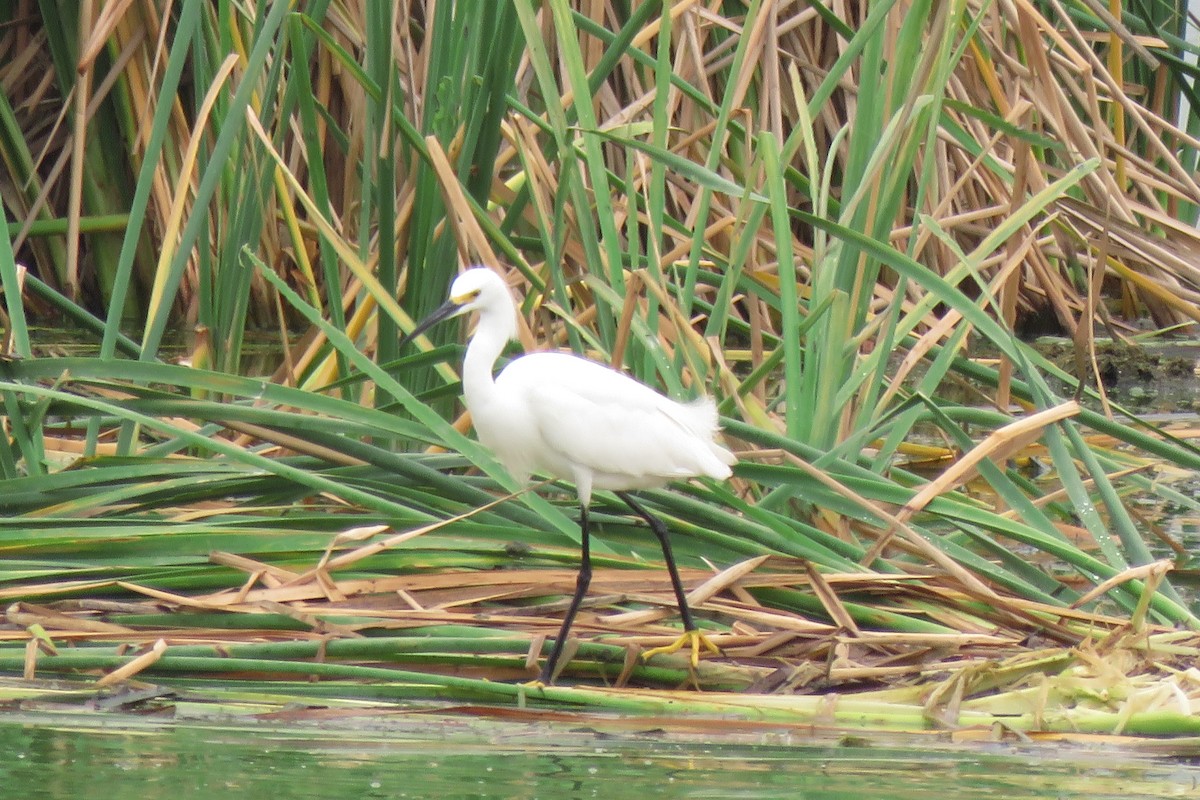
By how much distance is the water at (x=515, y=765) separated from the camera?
7.31 ft

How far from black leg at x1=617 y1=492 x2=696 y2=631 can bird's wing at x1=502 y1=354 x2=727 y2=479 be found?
9cm

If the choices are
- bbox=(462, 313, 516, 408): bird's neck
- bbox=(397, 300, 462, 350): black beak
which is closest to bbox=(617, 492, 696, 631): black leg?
bbox=(462, 313, 516, 408): bird's neck

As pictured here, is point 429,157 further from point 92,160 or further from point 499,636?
point 92,160

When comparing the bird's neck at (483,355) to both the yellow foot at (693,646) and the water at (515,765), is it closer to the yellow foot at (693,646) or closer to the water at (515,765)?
the yellow foot at (693,646)

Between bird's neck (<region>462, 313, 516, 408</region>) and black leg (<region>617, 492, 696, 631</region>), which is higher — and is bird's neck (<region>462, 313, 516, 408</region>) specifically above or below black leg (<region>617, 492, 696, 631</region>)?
above

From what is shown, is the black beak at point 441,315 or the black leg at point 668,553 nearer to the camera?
the black leg at point 668,553

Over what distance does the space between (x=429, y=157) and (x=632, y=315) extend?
0.53m

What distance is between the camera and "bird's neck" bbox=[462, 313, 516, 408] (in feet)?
10.6

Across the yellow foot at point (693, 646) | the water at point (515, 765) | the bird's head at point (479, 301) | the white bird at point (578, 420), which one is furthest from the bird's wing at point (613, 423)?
the water at point (515, 765)

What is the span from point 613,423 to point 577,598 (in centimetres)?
35

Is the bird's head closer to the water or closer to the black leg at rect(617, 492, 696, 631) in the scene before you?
the black leg at rect(617, 492, 696, 631)

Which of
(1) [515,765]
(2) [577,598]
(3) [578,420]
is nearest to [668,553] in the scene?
(2) [577,598]

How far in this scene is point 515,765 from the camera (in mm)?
2393

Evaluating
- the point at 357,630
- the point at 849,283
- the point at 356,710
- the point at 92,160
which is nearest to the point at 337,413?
the point at 357,630
